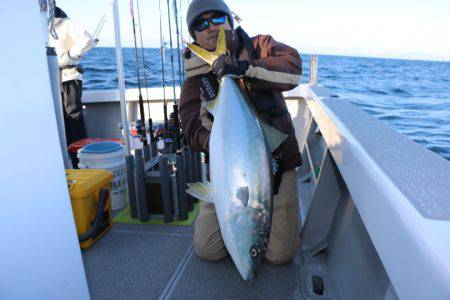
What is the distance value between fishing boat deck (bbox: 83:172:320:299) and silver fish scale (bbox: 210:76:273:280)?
37.2 inches

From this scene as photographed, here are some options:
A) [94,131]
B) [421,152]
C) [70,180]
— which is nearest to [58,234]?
[421,152]

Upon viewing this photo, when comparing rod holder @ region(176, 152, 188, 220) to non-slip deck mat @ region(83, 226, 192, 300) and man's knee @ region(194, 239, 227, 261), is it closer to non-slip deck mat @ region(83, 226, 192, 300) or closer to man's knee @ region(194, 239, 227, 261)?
non-slip deck mat @ region(83, 226, 192, 300)

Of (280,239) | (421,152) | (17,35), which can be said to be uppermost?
(17,35)

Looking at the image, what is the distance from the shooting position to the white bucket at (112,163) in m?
3.52

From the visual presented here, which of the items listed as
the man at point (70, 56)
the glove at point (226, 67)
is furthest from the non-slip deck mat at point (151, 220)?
the man at point (70, 56)

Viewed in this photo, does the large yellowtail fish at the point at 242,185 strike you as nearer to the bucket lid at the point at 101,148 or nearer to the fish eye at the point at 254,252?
the fish eye at the point at 254,252

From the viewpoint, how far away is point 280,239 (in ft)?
8.51

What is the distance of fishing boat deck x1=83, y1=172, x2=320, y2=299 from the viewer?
7.69ft

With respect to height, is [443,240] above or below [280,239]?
above

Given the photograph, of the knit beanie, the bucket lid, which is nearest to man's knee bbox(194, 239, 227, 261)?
the bucket lid

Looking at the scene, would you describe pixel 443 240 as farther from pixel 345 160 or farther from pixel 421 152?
pixel 345 160

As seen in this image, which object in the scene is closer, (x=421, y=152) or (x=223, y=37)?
(x=421, y=152)

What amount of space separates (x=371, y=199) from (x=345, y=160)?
532 millimetres

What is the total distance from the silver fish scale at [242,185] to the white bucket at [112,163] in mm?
2188
